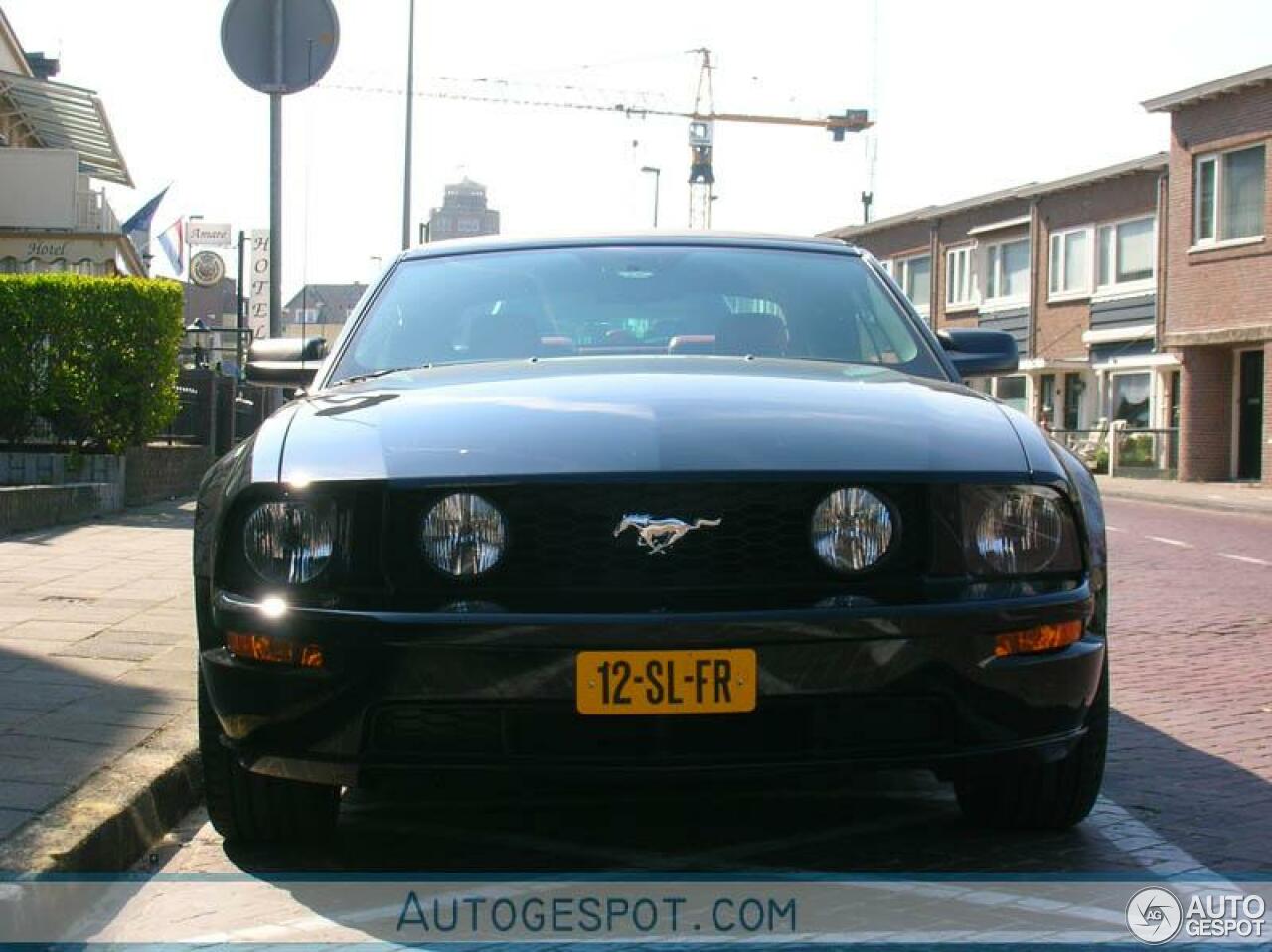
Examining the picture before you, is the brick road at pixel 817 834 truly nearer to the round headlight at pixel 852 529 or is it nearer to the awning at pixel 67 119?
the round headlight at pixel 852 529

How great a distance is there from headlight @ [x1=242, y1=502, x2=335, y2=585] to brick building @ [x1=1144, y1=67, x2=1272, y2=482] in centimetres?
2786

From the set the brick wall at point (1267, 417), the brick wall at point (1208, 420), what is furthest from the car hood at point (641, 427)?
the brick wall at point (1208, 420)

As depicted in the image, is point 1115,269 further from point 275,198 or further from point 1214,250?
point 275,198

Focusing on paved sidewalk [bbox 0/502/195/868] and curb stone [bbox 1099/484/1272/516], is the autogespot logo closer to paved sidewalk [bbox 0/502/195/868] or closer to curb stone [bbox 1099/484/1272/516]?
paved sidewalk [bbox 0/502/195/868]

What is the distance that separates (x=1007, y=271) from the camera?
147 ft

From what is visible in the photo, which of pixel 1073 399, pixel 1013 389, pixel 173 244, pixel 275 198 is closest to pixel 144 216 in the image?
pixel 173 244

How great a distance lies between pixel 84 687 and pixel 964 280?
4416 centimetres

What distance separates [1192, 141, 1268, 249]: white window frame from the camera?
97.1ft

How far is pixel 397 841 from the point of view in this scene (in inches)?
164

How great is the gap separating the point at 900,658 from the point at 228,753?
1503 millimetres

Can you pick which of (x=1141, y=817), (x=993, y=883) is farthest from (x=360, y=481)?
(x=1141, y=817)

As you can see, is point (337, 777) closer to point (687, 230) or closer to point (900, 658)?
point (900, 658)

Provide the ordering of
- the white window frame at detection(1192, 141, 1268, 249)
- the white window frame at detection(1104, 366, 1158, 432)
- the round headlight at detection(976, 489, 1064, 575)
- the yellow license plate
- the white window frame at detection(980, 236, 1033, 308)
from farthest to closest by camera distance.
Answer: the white window frame at detection(980, 236, 1033, 308) < the white window frame at detection(1104, 366, 1158, 432) < the white window frame at detection(1192, 141, 1268, 249) < the round headlight at detection(976, 489, 1064, 575) < the yellow license plate

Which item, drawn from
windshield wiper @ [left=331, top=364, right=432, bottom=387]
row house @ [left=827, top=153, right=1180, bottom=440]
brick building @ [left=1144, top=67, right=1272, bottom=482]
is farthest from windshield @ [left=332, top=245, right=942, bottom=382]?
row house @ [left=827, top=153, right=1180, bottom=440]
